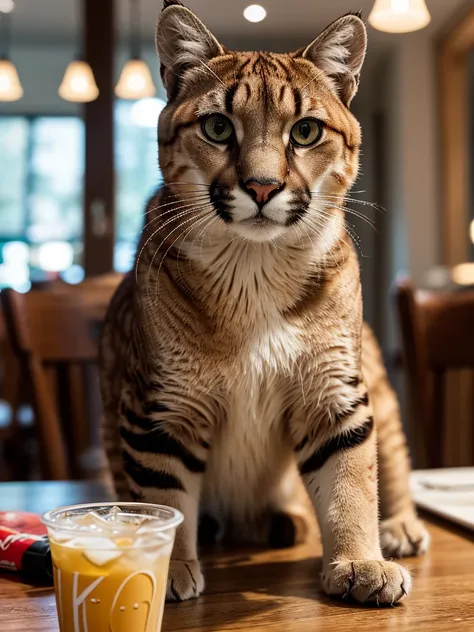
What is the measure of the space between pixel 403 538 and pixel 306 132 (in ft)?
1.73

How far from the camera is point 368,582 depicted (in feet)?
2.75

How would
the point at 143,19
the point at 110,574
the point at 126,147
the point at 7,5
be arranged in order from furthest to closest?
the point at 126,147
the point at 7,5
the point at 143,19
the point at 110,574

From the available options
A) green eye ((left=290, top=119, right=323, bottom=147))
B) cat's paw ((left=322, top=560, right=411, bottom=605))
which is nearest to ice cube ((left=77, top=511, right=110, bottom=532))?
cat's paw ((left=322, top=560, right=411, bottom=605))

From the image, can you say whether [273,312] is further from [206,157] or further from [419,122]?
[419,122]

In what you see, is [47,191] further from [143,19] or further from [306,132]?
[306,132]

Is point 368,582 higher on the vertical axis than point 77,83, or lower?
lower

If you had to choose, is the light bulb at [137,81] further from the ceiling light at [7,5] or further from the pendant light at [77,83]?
the ceiling light at [7,5]

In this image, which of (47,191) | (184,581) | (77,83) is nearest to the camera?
(184,581)

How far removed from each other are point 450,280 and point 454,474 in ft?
12.4

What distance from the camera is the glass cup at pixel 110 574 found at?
2.08ft

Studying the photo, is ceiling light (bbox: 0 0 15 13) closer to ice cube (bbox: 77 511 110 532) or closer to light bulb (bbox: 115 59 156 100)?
light bulb (bbox: 115 59 156 100)

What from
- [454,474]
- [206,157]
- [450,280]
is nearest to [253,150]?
[206,157]

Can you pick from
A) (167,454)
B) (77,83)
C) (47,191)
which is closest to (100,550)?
(167,454)

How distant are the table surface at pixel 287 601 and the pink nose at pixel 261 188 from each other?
0.42 metres
